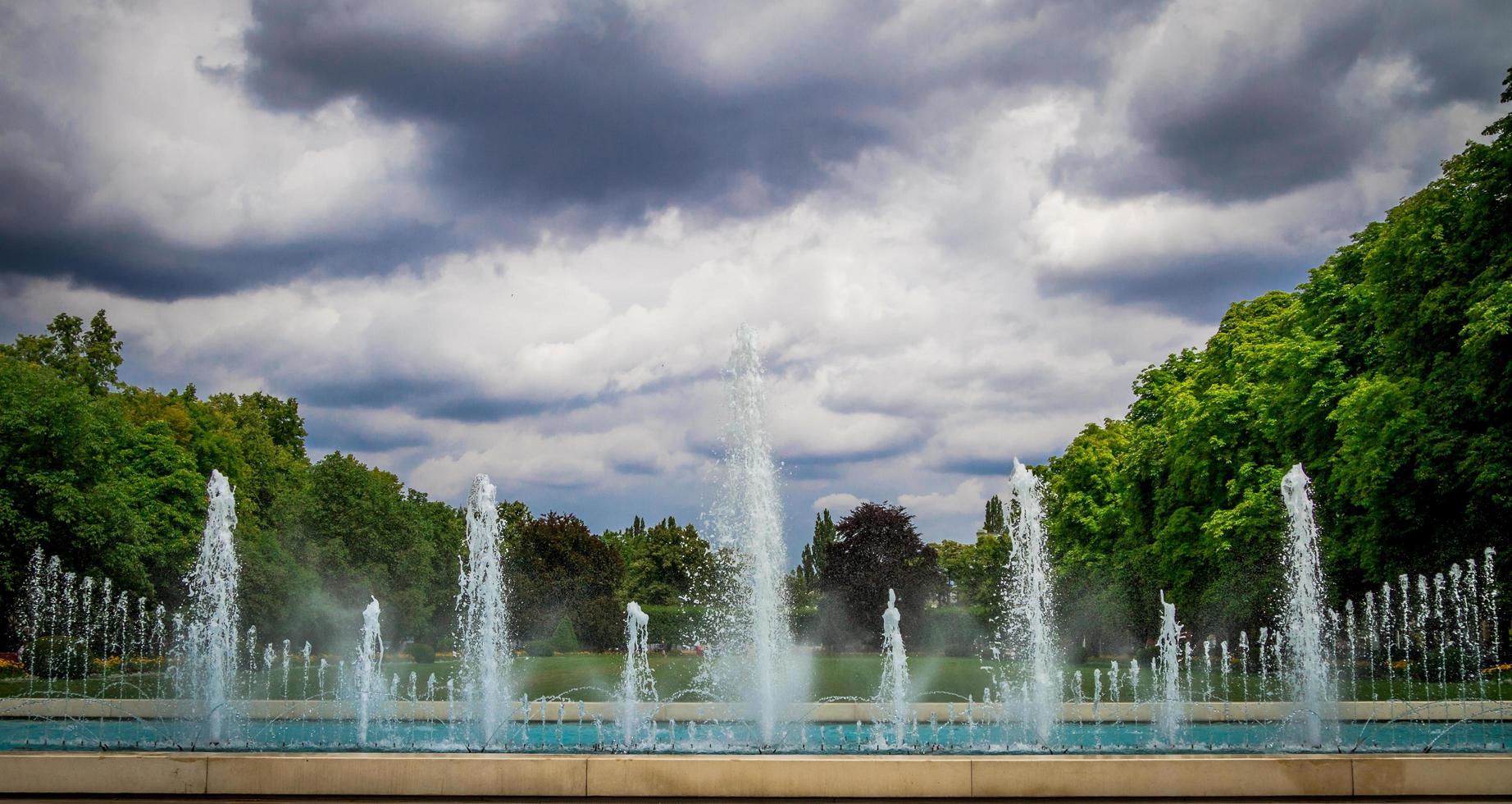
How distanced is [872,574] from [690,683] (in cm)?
2823

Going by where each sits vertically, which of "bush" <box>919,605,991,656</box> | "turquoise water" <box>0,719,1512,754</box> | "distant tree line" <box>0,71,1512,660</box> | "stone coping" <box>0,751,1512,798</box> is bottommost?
"bush" <box>919,605,991,656</box>

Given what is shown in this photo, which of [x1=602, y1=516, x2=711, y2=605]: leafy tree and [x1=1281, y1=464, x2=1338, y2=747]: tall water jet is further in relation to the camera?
→ [x1=602, y1=516, x2=711, y2=605]: leafy tree

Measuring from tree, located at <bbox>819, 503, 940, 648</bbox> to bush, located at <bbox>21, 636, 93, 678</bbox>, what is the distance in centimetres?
3711

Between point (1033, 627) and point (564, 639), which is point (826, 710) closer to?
point (1033, 627)

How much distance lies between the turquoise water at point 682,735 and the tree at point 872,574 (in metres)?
40.9

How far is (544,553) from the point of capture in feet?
229

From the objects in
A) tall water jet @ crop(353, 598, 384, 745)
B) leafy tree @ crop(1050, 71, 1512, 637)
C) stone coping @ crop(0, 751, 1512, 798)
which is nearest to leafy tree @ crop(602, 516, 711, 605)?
leafy tree @ crop(1050, 71, 1512, 637)

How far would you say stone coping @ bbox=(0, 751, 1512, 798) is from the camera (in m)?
10.2

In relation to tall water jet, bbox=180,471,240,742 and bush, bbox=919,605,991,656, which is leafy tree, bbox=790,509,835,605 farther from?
tall water jet, bbox=180,471,240,742

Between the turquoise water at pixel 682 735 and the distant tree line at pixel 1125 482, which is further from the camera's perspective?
the distant tree line at pixel 1125 482

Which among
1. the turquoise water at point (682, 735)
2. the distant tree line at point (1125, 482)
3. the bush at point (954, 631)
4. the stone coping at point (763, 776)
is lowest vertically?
the bush at point (954, 631)

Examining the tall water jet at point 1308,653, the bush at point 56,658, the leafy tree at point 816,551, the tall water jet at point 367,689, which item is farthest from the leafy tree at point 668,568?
the tall water jet at point 1308,653

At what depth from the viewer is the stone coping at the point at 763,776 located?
33.6 feet

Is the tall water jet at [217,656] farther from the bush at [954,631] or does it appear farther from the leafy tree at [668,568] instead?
the leafy tree at [668,568]
